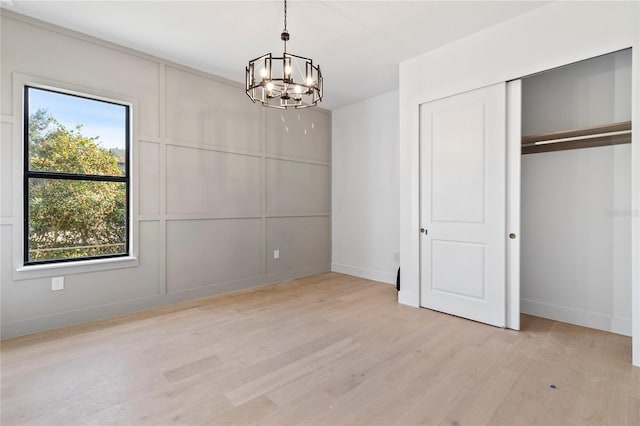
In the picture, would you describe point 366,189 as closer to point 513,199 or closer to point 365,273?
point 365,273

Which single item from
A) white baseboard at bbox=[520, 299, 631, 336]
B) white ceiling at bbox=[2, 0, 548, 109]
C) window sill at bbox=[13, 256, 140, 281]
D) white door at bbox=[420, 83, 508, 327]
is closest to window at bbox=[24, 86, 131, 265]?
window sill at bbox=[13, 256, 140, 281]

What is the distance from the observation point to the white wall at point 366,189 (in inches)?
188

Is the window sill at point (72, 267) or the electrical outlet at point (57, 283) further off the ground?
the window sill at point (72, 267)

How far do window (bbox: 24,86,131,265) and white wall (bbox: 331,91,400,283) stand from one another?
3258 mm

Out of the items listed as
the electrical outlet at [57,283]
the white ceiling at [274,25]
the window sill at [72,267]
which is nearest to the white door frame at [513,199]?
the white ceiling at [274,25]

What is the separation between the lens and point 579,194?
3.08 m

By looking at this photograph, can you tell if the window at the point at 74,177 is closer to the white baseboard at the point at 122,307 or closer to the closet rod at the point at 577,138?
the white baseboard at the point at 122,307

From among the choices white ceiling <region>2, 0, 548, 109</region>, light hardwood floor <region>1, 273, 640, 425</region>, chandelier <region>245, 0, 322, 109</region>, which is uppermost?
white ceiling <region>2, 0, 548, 109</region>

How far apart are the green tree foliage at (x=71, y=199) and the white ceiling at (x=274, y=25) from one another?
1090 mm

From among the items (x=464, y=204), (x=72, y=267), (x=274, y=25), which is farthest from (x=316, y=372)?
(x=274, y=25)

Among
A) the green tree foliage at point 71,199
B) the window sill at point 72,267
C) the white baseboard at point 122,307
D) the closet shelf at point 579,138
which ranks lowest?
the white baseboard at point 122,307

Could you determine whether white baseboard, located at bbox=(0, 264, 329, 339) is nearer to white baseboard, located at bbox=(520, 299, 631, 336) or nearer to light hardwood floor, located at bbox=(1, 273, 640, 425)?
light hardwood floor, located at bbox=(1, 273, 640, 425)

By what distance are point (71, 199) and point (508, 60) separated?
177 inches

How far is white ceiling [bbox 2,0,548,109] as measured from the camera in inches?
107
